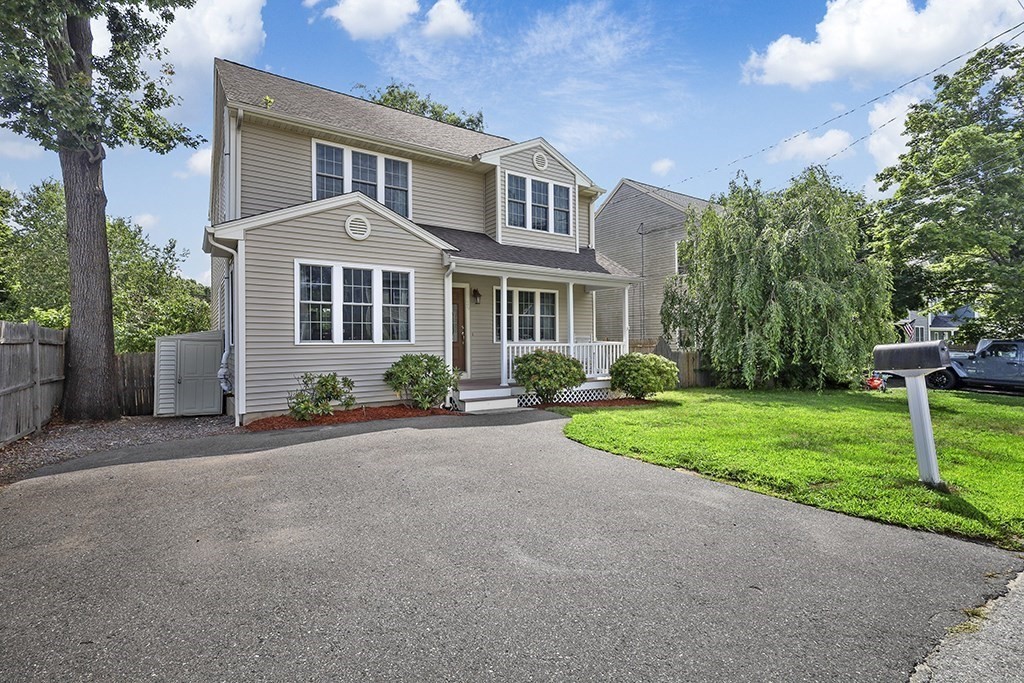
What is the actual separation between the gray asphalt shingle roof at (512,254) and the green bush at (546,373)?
7.86 feet

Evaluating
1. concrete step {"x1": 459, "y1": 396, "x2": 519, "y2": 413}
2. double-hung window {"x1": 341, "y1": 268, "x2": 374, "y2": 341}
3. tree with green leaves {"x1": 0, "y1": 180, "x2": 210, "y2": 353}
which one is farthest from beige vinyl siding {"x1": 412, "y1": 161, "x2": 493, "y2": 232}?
tree with green leaves {"x1": 0, "y1": 180, "x2": 210, "y2": 353}

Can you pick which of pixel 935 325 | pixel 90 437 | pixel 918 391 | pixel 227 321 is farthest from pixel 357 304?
pixel 935 325

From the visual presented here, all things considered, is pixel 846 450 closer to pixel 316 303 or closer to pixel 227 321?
pixel 316 303

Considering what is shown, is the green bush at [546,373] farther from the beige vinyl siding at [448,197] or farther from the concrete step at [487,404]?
the beige vinyl siding at [448,197]

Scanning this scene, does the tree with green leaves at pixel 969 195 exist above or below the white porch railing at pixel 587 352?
above

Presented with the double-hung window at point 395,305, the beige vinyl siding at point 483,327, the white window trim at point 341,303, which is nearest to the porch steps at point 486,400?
the white window trim at point 341,303

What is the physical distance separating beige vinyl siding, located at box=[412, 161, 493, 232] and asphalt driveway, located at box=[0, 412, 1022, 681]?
8.76 metres

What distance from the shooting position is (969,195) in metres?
15.4

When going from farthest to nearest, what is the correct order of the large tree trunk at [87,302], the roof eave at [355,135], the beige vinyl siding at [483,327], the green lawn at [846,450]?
1. the beige vinyl siding at [483,327]
2. the roof eave at [355,135]
3. the large tree trunk at [87,302]
4. the green lawn at [846,450]

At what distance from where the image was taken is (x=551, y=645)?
238cm

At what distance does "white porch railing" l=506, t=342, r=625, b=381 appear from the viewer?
38.8 ft

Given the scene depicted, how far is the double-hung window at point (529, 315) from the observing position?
13.7 m

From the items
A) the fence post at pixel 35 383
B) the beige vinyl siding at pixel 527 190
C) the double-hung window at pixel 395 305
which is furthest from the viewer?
the beige vinyl siding at pixel 527 190

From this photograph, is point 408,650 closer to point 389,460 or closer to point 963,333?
point 389,460
